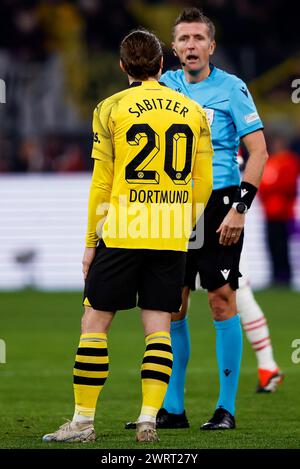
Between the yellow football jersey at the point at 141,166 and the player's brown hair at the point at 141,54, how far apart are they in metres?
0.07

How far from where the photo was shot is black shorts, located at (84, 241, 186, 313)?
5598 millimetres

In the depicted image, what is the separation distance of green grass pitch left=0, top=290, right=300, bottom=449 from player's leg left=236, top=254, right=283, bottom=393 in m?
0.12

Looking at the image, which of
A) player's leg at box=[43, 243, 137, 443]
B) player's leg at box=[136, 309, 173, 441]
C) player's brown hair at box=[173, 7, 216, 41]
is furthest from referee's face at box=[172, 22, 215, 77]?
player's leg at box=[136, 309, 173, 441]

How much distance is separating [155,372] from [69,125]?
468 inches

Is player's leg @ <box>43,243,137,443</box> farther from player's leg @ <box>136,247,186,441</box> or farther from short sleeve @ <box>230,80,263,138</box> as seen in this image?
short sleeve @ <box>230,80,263,138</box>

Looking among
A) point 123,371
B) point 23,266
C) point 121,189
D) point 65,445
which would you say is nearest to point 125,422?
point 65,445

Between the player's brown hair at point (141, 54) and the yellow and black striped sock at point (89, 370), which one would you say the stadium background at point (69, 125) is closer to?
the yellow and black striped sock at point (89, 370)

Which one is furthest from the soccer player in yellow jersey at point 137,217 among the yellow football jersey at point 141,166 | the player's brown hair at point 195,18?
the player's brown hair at point 195,18

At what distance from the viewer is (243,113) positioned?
6273mm

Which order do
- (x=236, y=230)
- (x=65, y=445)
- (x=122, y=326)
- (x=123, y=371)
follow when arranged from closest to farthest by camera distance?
1. (x=65, y=445)
2. (x=236, y=230)
3. (x=123, y=371)
4. (x=122, y=326)

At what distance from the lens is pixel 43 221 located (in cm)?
1775

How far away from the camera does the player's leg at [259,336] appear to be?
821 cm

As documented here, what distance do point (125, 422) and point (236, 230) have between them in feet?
4.17
